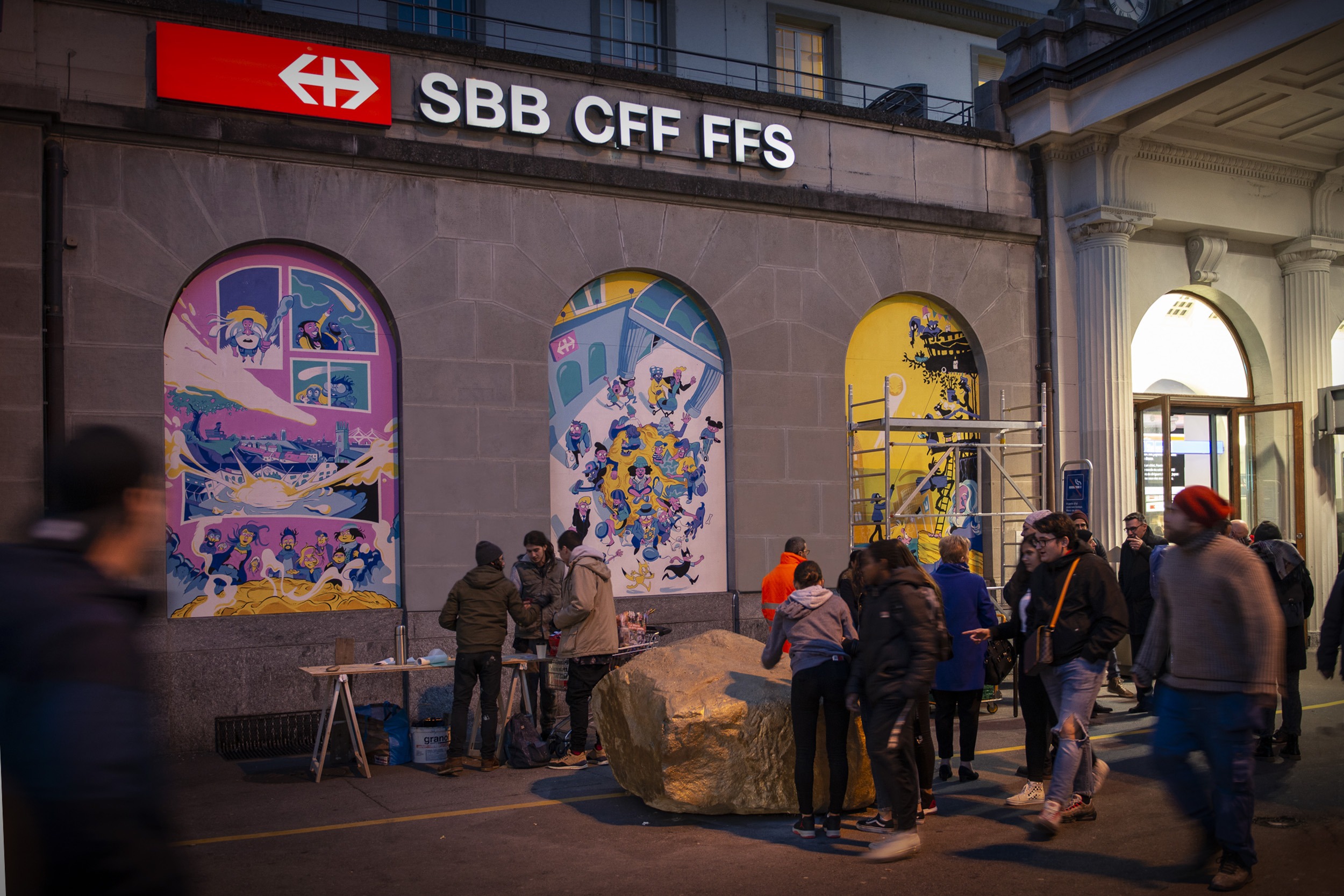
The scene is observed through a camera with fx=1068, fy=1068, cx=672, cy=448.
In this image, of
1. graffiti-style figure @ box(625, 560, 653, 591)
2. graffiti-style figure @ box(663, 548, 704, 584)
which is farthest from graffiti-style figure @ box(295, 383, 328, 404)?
graffiti-style figure @ box(663, 548, 704, 584)

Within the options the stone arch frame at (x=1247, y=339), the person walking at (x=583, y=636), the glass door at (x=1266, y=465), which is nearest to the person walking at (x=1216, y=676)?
the person walking at (x=583, y=636)

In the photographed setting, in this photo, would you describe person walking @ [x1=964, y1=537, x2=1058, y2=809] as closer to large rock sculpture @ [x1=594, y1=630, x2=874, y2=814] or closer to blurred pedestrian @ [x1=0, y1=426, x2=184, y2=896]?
large rock sculpture @ [x1=594, y1=630, x2=874, y2=814]

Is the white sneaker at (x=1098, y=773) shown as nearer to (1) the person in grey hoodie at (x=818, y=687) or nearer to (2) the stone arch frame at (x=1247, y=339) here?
(1) the person in grey hoodie at (x=818, y=687)

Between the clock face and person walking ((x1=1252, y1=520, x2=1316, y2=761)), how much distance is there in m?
9.54

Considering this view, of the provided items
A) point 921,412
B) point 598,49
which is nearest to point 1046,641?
point 921,412

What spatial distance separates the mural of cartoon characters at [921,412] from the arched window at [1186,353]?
3272 millimetres

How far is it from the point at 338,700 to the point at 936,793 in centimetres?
519

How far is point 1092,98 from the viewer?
14.4 m

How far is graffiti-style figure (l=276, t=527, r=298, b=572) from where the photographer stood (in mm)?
10719

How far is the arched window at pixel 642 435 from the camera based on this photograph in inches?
482

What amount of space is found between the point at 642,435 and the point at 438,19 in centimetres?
658

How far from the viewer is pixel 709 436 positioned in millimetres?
12953

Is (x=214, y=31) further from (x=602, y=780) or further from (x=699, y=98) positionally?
(x=602, y=780)

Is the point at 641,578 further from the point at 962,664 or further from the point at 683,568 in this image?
the point at 962,664
